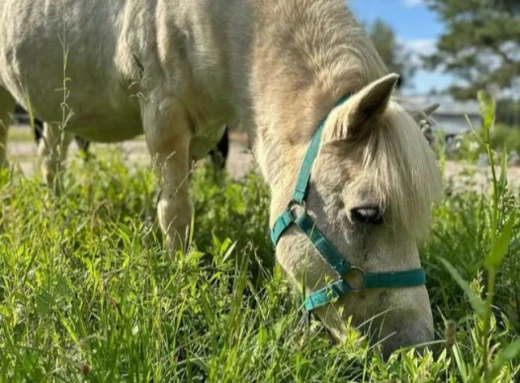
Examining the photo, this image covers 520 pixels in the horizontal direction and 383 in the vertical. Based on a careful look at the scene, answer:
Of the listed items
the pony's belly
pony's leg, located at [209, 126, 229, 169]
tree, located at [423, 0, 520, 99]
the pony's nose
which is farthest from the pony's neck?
tree, located at [423, 0, 520, 99]

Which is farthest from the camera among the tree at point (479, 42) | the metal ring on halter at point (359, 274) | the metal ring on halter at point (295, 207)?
the tree at point (479, 42)

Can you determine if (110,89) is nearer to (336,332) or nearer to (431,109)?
(431,109)

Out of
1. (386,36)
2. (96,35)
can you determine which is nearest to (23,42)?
(96,35)

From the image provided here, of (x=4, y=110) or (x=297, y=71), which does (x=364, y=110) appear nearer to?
(x=297, y=71)

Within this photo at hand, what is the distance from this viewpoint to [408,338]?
225 centimetres

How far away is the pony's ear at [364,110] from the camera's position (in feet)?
7.32

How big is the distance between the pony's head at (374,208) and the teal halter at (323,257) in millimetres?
18

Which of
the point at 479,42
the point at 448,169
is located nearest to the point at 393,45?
the point at 479,42

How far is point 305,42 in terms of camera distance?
2.81 m

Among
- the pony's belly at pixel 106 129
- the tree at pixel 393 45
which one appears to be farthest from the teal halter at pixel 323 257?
the tree at pixel 393 45

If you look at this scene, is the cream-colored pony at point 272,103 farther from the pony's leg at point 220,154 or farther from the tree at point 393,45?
the tree at point 393,45

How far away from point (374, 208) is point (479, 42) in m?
30.4

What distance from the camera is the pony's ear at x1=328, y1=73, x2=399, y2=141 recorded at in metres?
2.23

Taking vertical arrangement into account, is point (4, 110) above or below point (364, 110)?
below
